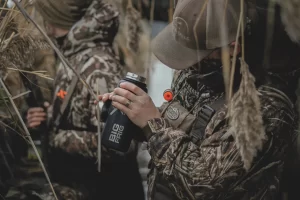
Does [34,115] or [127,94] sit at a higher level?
[127,94]

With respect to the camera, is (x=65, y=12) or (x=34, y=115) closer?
(x=34, y=115)

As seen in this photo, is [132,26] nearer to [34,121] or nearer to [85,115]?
[85,115]

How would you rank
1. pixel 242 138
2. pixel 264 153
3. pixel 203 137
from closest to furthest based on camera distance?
1. pixel 242 138
2. pixel 264 153
3. pixel 203 137

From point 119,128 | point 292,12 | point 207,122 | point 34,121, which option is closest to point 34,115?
point 34,121

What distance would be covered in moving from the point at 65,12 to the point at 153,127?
136cm

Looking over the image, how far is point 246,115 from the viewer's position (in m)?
1.32

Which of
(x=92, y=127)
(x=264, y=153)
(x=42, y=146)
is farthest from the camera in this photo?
(x=42, y=146)

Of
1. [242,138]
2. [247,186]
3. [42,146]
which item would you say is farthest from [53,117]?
[242,138]

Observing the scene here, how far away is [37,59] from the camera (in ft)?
9.36

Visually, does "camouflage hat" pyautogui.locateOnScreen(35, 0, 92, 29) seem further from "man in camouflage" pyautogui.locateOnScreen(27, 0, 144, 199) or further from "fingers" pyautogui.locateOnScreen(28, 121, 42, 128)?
"fingers" pyautogui.locateOnScreen(28, 121, 42, 128)

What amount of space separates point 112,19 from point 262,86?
138 cm

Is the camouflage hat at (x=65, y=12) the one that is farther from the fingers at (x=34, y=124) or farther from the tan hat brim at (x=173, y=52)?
the tan hat brim at (x=173, y=52)

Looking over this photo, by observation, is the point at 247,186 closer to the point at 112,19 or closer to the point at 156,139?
the point at 156,139

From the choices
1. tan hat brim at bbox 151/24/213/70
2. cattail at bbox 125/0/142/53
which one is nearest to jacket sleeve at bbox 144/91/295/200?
tan hat brim at bbox 151/24/213/70
